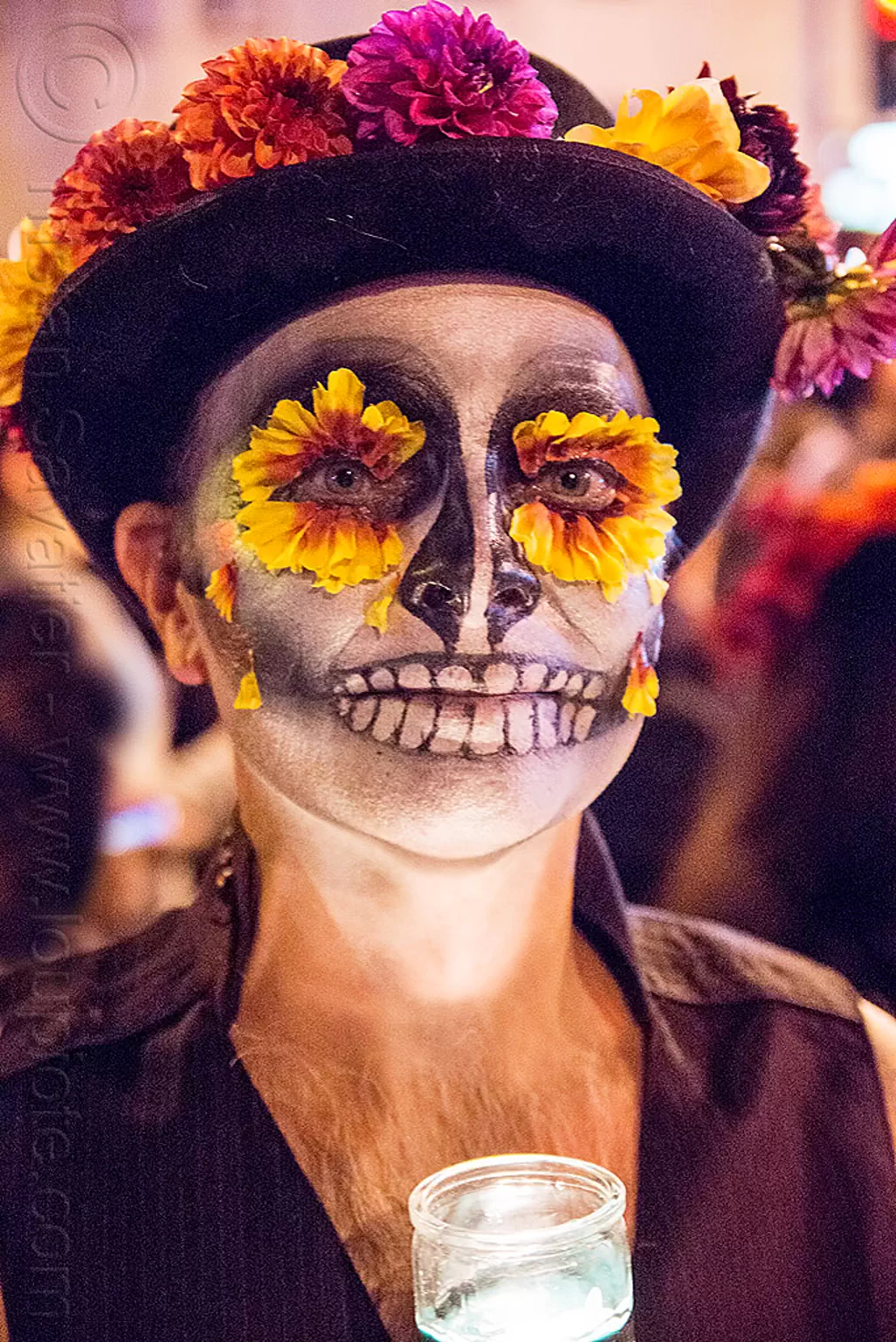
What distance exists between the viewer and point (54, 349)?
134 centimetres

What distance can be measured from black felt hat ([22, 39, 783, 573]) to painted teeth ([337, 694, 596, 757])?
29cm

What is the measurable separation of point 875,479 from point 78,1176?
42.1 inches

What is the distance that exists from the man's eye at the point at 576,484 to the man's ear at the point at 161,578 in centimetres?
37

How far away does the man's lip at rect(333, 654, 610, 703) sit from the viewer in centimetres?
134

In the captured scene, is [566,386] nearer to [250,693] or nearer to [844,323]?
[844,323]

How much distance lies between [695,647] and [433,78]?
2.01 feet

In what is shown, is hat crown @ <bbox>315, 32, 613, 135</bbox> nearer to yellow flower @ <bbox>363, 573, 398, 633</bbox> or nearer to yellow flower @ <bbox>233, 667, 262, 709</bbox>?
yellow flower @ <bbox>363, 573, 398, 633</bbox>

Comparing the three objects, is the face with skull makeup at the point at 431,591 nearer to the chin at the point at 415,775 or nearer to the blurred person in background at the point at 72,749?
the chin at the point at 415,775

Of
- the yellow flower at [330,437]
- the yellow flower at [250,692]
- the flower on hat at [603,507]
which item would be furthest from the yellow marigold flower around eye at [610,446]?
the yellow flower at [250,692]

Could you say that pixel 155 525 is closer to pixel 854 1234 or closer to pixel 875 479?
pixel 875 479

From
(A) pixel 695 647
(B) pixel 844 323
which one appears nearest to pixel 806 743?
(A) pixel 695 647

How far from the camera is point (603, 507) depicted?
1.38 meters

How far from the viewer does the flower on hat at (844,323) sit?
4.63 feet

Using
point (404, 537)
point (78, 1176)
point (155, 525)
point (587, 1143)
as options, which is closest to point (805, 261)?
point (404, 537)
